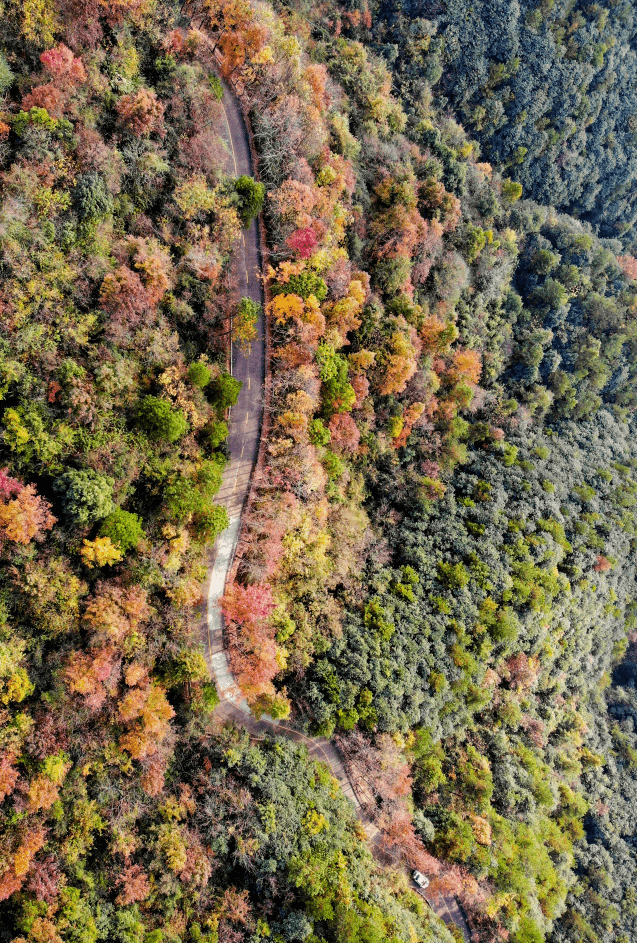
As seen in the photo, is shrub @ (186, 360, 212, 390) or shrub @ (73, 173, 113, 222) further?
shrub @ (186, 360, 212, 390)

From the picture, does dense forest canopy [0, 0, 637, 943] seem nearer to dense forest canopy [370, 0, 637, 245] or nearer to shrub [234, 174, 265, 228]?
shrub [234, 174, 265, 228]

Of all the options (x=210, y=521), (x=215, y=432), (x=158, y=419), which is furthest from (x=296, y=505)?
(x=158, y=419)

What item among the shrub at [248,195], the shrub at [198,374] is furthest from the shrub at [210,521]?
the shrub at [248,195]

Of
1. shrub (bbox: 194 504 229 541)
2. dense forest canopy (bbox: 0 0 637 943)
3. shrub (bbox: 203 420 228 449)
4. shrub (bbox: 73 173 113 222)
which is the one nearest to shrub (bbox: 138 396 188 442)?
dense forest canopy (bbox: 0 0 637 943)

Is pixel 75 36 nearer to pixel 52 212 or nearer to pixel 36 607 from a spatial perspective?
pixel 52 212

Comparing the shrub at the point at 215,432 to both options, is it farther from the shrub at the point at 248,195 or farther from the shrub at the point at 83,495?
the shrub at the point at 248,195

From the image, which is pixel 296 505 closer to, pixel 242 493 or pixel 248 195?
pixel 242 493

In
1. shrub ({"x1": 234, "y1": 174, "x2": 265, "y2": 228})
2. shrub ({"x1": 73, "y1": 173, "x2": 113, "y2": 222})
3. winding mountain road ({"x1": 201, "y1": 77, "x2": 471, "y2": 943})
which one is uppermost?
shrub ({"x1": 234, "y1": 174, "x2": 265, "y2": 228})
